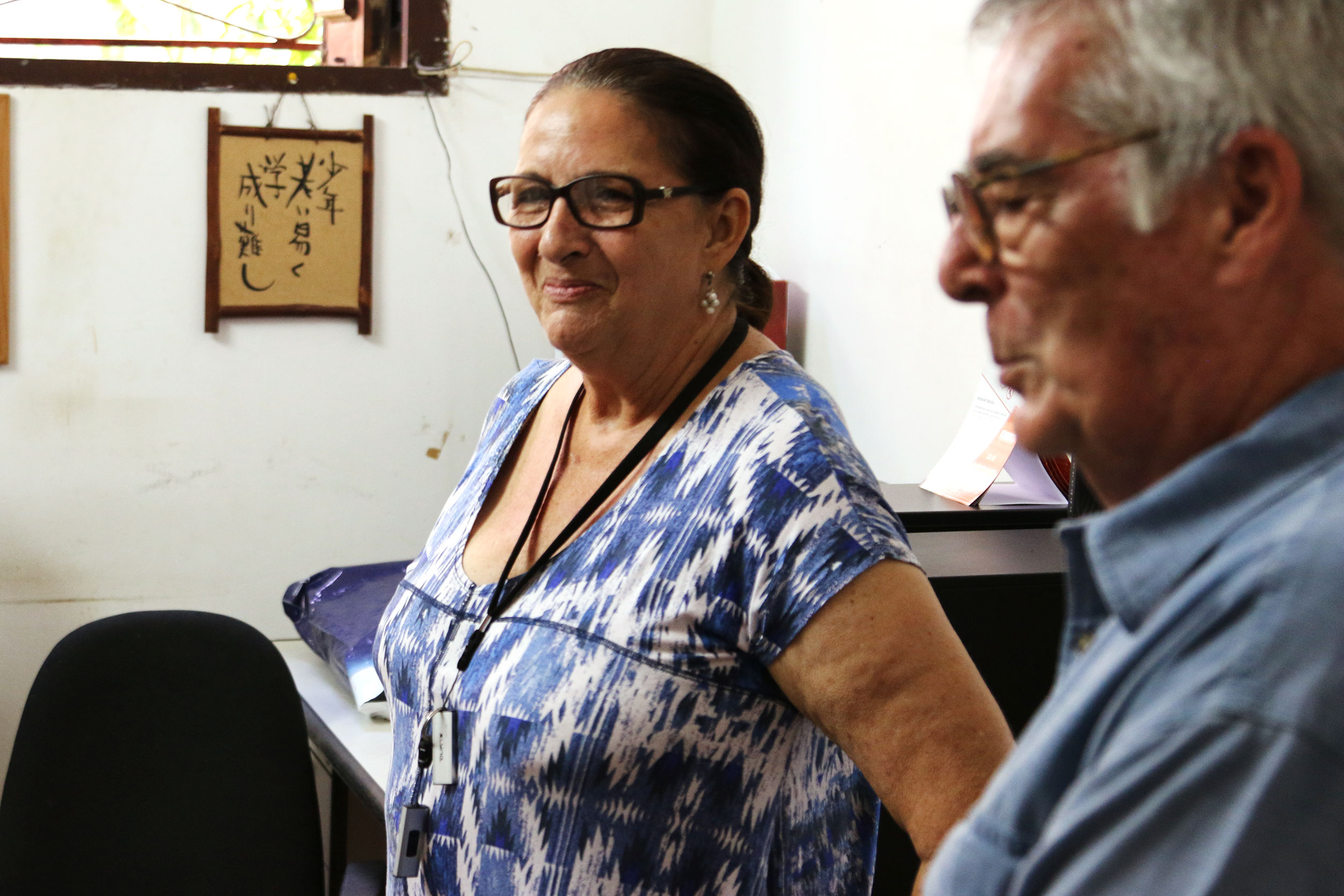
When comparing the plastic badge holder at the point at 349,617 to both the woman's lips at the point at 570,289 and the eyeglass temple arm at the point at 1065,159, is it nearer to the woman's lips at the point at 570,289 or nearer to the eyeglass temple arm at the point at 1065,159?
the woman's lips at the point at 570,289

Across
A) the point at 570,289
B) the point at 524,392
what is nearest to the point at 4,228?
the point at 524,392

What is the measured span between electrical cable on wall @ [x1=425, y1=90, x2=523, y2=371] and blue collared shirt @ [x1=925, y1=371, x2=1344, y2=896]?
2.40 m

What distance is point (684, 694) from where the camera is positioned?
0.87m

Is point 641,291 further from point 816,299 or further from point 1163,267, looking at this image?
point 816,299

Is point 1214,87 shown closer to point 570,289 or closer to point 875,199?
point 570,289

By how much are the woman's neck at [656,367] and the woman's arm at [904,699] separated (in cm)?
29

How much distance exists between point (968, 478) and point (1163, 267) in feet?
3.50

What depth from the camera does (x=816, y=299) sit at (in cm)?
230

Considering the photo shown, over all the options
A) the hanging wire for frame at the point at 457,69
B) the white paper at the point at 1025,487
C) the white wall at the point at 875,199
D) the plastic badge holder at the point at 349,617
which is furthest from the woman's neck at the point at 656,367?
the hanging wire for frame at the point at 457,69

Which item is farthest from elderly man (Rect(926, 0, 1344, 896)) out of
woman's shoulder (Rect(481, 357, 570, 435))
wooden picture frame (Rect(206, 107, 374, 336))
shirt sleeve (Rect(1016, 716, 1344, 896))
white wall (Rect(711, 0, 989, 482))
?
wooden picture frame (Rect(206, 107, 374, 336))

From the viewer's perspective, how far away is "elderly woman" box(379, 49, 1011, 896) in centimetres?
84

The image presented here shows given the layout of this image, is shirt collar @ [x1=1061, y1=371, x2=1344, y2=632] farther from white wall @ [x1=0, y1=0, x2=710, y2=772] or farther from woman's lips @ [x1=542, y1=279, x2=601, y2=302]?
white wall @ [x1=0, y1=0, x2=710, y2=772]

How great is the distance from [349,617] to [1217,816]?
6.34 feet

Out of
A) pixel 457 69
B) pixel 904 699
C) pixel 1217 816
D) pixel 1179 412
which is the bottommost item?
pixel 904 699
